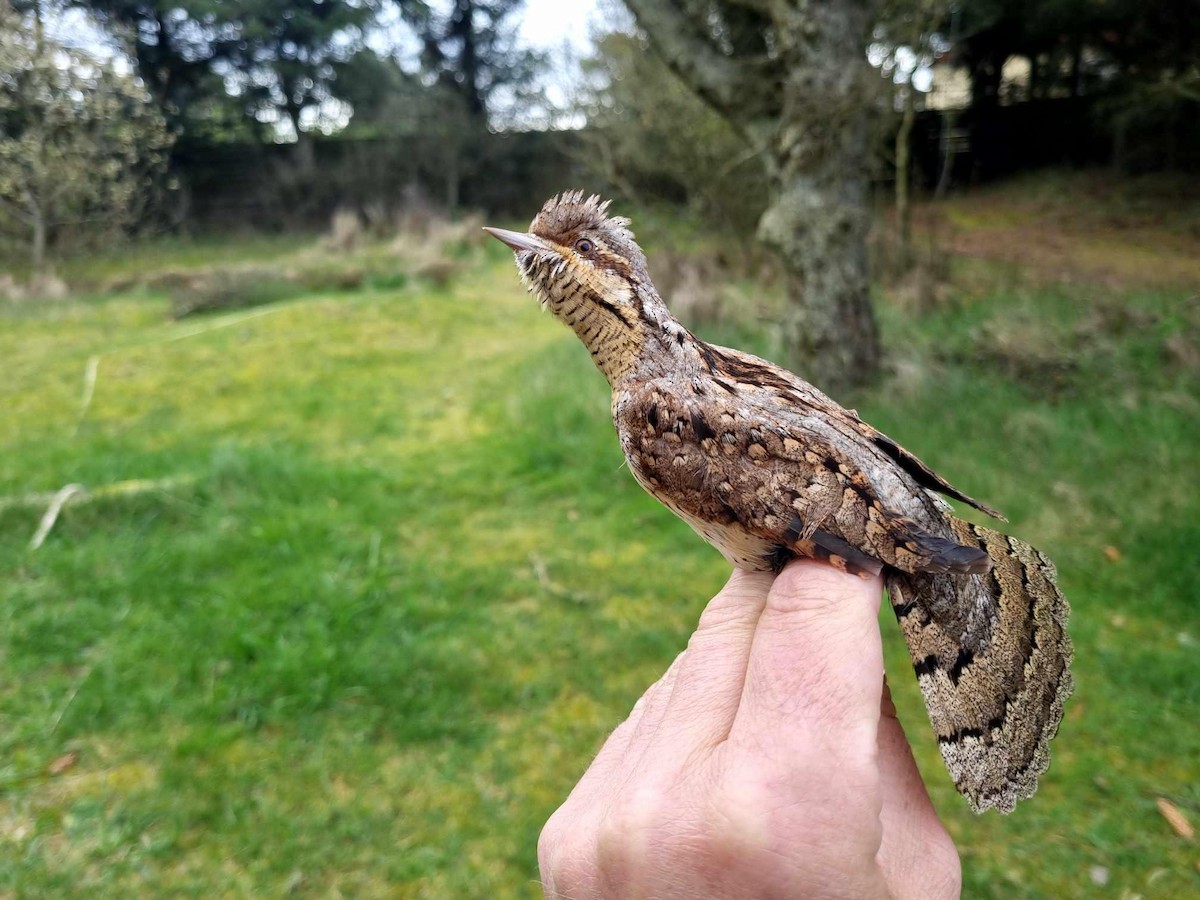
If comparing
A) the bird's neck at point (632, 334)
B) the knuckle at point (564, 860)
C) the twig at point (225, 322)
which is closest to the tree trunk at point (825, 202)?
the bird's neck at point (632, 334)

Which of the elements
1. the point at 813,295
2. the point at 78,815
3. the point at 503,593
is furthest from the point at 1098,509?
the point at 78,815

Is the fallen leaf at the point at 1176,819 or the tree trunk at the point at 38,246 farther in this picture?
the tree trunk at the point at 38,246

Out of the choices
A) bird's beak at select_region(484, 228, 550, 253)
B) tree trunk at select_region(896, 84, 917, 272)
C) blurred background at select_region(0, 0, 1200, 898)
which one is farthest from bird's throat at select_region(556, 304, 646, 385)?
tree trunk at select_region(896, 84, 917, 272)

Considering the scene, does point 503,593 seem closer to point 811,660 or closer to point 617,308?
point 617,308

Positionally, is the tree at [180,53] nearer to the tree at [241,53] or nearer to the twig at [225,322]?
the tree at [241,53]

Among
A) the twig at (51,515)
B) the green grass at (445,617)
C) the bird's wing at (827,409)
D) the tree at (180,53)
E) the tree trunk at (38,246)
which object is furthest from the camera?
the tree at (180,53)
